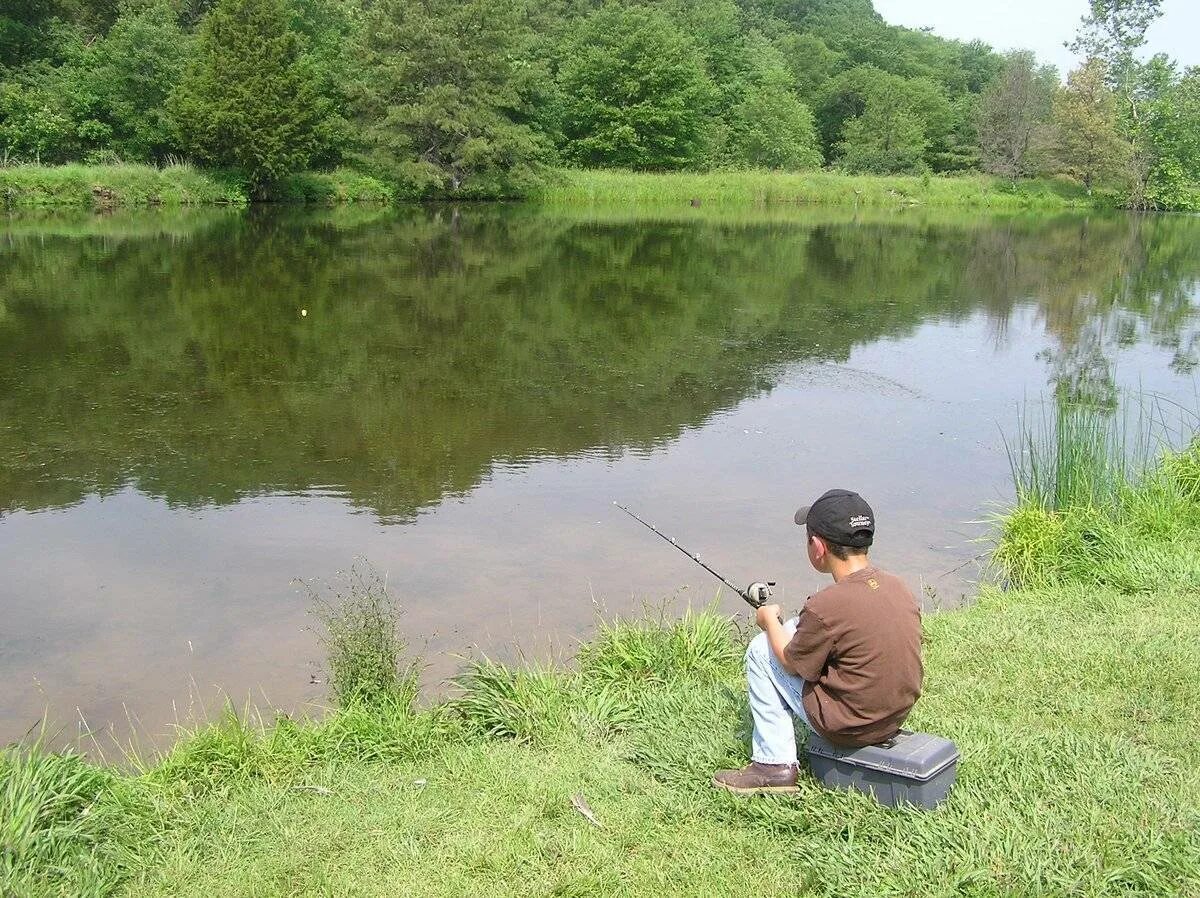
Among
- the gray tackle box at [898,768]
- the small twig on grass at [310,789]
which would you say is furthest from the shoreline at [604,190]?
the gray tackle box at [898,768]

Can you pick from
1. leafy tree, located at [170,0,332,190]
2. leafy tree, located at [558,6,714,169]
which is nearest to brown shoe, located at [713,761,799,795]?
leafy tree, located at [170,0,332,190]

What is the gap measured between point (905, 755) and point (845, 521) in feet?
2.57

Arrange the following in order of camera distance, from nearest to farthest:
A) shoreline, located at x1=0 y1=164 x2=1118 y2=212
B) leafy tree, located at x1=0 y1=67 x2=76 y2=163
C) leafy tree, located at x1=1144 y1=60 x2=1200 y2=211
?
1. shoreline, located at x1=0 y1=164 x2=1118 y2=212
2. leafy tree, located at x1=0 y1=67 x2=76 y2=163
3. leafy tree, located at x1=1144 y1=60 x2=1200 y2=211

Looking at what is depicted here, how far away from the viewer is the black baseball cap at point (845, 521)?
3352 mm

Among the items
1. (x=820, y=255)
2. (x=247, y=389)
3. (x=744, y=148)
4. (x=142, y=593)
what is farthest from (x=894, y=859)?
(x=744, y=148)

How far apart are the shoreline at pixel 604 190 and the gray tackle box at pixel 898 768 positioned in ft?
113

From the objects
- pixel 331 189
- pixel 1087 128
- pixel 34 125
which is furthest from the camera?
pixel 1087 128

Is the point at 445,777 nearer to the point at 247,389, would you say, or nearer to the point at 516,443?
the point at 516,443

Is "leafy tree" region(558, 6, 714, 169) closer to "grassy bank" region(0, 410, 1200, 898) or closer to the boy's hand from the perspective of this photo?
"grassy bank" region(0, 410, 1200, 898)

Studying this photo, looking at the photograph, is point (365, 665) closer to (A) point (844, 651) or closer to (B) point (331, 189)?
(A) point (844, 651)

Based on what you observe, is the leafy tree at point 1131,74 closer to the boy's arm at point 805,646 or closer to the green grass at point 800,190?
the green grass at point 800,190

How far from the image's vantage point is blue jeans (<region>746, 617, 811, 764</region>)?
11.7 ft

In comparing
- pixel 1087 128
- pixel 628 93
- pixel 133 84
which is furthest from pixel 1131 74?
pixel 133 84

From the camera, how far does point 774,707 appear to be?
3.58 m
